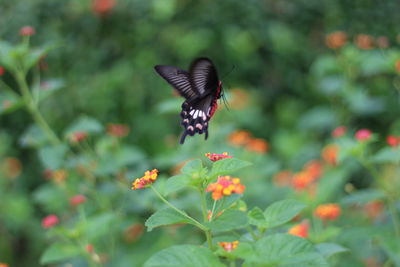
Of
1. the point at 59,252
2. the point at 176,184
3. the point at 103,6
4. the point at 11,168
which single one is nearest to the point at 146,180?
the point at 176,184

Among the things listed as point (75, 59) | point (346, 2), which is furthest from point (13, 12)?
point (346, 2)

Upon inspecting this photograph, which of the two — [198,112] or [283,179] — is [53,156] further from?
[283,179]

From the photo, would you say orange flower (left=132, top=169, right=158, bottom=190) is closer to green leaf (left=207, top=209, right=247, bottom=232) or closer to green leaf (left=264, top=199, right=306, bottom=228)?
green leaf (left=207, top=209, right=247, bottom=232)

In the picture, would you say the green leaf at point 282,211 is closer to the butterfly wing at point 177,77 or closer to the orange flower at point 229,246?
the orange flower at point 229,246

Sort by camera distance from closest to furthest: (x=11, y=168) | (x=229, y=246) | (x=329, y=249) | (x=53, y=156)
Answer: (x=229, y=246)
(x=329, y=249)
(x=53, y=156)
(x=11, y=168)

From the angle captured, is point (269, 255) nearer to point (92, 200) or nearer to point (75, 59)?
point (92, 200)

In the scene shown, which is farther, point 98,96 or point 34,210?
point 98,96

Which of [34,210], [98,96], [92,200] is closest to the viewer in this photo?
[92,200]
